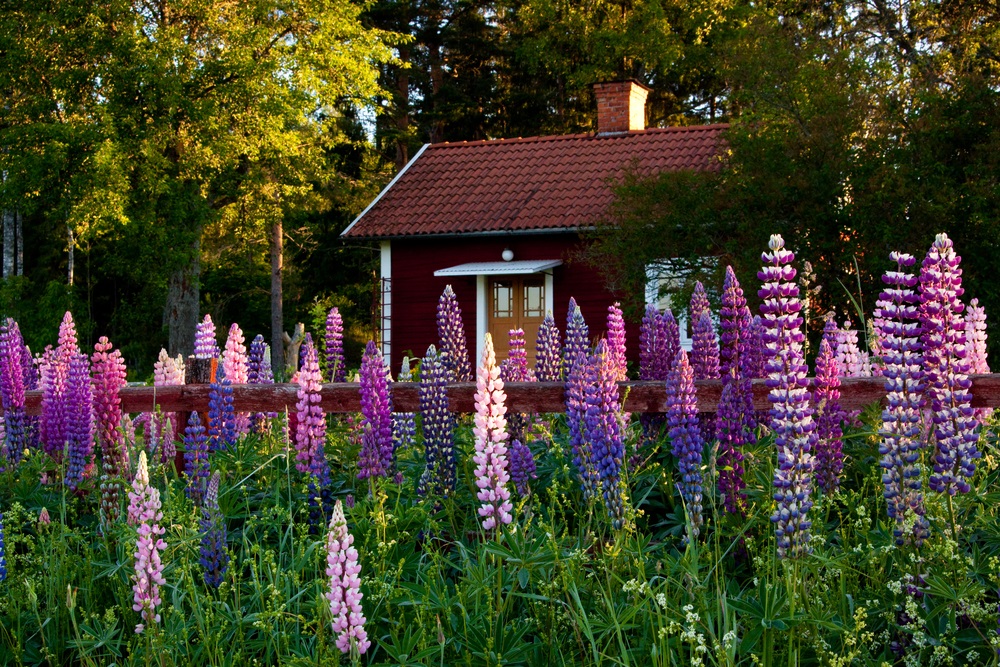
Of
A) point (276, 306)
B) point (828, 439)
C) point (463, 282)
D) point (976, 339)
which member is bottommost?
point (828, 439)

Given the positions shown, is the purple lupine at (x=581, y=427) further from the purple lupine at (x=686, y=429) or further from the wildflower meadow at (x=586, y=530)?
the purple lupine at (x=686, y=429)

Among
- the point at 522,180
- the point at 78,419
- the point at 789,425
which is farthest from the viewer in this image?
the point at 522,180

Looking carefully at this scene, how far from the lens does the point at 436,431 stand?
592cm

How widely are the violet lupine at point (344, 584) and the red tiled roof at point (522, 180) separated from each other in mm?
17218

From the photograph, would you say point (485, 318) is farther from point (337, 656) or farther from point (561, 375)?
point (337, 656)

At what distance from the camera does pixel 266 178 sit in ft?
84.5

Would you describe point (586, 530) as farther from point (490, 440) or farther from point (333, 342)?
point (333, 342)

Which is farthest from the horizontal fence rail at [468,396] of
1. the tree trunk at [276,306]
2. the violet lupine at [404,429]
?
the tree trunk at [276,306]

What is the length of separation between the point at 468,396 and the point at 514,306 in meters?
15.7

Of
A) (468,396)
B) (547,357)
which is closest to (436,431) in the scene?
(468,396)

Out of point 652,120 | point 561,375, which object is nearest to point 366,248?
point 652,120

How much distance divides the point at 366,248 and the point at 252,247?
4.63 m

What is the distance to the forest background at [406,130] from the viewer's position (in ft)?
45.7

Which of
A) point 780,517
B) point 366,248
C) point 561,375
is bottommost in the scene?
point 780,517
